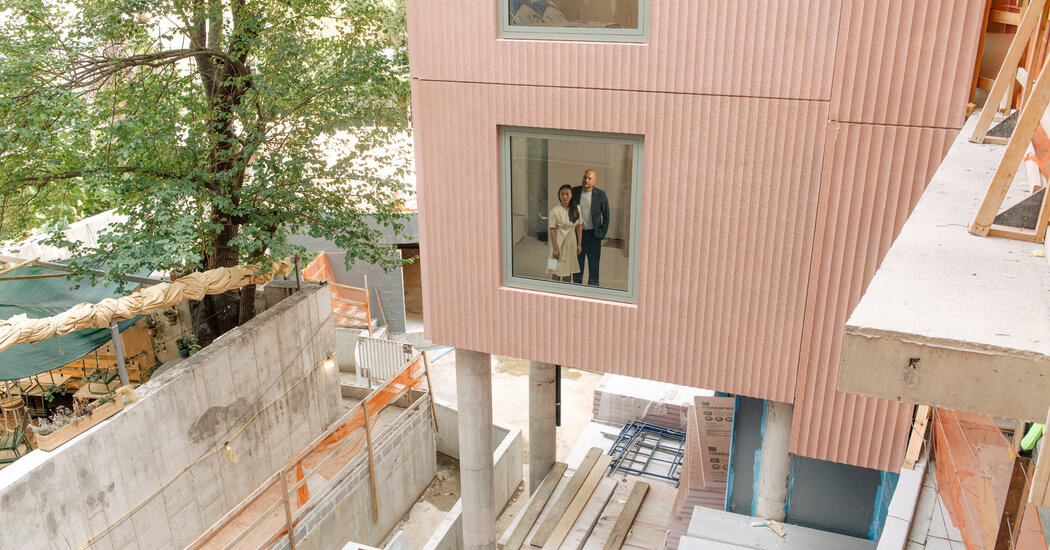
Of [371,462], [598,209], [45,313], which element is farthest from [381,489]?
[598,209]

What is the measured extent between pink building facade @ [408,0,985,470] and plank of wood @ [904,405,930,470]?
143mm

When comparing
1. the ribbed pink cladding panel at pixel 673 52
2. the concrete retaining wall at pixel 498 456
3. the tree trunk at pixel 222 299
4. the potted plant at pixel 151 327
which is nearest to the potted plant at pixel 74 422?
the tree trunk at pixel 222 299

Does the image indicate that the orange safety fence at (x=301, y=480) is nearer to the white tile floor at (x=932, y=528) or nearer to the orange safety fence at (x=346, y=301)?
the orange safety fence at (x=346, y=301)

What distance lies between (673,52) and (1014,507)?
4.71 meters

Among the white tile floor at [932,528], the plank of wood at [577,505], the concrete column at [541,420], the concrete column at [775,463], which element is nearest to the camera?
the white tile floor at [932,528]

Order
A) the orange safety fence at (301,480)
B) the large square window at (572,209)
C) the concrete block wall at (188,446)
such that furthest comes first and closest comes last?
the orange safety fence at (301,480) < the concrete block wall at (188,446) < the large square window at (572,209)

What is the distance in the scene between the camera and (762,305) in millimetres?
7613

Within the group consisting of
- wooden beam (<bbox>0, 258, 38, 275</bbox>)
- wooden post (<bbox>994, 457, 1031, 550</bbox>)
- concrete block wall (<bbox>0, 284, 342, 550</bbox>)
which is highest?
wooden post (<bbox>994, 457, 1031, 550</bbox>)

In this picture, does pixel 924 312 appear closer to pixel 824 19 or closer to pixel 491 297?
pixel 824 19

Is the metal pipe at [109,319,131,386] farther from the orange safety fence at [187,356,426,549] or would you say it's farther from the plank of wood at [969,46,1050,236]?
the plank of wood at [969,46,1050,236]

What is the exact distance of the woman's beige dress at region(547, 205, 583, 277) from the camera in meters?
8.27

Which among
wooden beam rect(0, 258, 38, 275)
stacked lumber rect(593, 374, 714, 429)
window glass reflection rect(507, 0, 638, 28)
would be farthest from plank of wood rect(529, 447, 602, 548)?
wooden beam rect(0, 258, 38, 275)

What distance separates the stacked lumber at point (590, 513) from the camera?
1229 cm

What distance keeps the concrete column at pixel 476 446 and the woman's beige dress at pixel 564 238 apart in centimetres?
226
